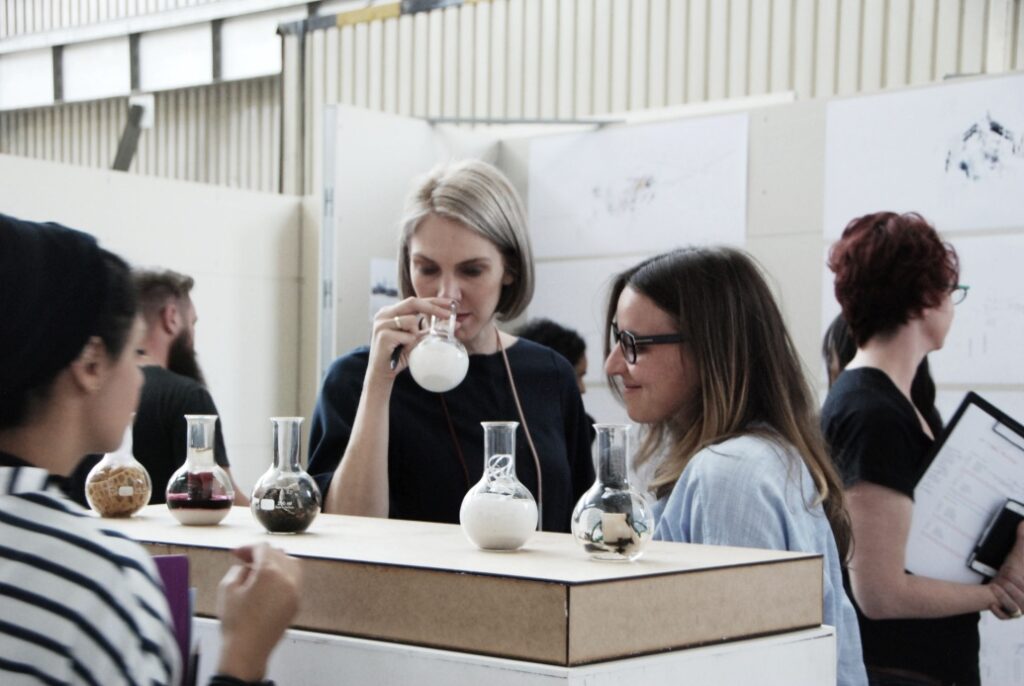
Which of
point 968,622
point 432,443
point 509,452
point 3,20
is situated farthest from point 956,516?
point 3,20

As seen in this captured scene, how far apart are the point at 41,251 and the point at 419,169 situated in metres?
4.21

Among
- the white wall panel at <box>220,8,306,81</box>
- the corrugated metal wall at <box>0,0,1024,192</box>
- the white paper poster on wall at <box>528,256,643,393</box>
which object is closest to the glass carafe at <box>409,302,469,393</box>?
the white paper poster on wall at <box>528,256,643,393</box>

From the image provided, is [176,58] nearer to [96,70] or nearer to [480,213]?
[96,70]

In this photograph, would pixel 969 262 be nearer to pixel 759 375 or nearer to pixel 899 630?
pixel 899 630

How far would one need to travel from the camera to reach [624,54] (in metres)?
6.01

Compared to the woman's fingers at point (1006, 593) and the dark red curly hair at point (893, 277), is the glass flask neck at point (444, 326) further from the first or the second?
the woman's fingers at point (1006, 593)

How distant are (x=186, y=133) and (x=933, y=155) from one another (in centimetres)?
786

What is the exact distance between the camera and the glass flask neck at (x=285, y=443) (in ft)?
4.68

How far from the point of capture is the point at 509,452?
50.6 inches

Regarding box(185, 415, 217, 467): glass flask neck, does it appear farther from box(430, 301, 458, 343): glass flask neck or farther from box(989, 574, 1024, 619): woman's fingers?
box(989, 574, 1024, 619): woman's fingers

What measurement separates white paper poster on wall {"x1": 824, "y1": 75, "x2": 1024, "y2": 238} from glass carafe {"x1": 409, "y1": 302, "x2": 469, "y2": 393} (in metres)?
2.68

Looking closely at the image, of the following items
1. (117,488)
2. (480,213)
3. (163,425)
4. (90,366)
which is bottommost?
(163,425)

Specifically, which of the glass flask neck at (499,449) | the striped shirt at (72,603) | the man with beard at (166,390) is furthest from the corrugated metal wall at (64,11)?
the striped shirt at (72,603)

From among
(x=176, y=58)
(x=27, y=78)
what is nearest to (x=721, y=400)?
(x=176, y=58)
